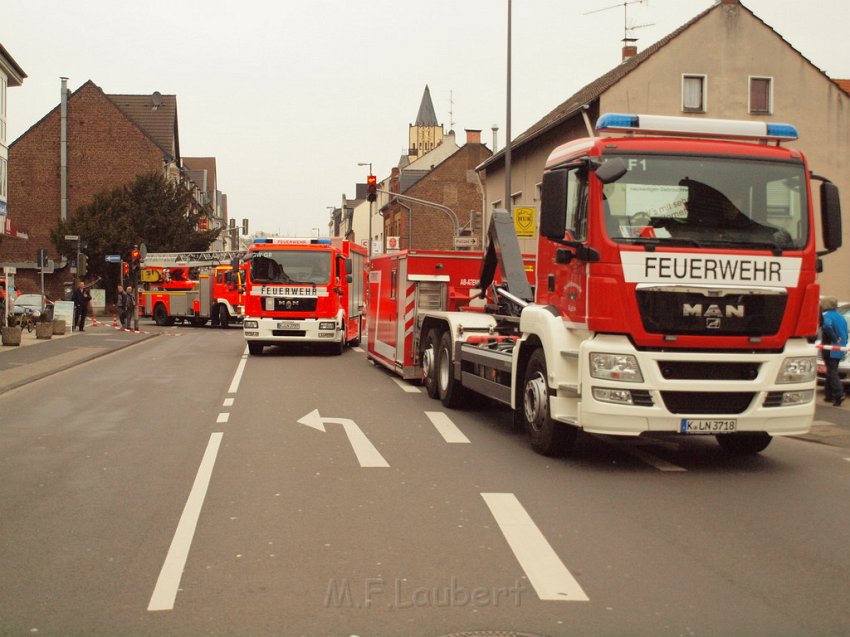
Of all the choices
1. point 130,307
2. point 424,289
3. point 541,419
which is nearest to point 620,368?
point 541,419

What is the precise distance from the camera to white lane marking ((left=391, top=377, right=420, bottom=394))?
14.8 meters

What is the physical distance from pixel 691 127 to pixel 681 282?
1.65 meters

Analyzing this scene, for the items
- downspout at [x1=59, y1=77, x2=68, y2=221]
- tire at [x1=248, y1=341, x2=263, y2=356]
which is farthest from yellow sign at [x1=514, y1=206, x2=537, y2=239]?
downspout at [x1=59, y1=77, x2=68, y2=221]

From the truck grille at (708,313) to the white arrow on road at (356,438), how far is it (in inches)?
104

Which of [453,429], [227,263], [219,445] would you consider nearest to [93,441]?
[219,445]

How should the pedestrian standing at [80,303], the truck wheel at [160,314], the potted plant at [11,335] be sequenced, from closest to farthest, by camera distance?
the potted plant at [11,335], the pedestrian standing at [80,303], the truck wheel at [160,314]

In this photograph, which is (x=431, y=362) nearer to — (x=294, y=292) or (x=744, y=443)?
(x=744, y=443)

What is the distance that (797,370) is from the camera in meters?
8.09

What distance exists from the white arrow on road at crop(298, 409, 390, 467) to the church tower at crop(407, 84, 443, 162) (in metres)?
114

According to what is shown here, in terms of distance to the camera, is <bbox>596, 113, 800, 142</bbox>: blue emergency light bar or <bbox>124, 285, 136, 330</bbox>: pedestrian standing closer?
<bbox>596, 113, 800, 142</bbox>: blue emergency light bar

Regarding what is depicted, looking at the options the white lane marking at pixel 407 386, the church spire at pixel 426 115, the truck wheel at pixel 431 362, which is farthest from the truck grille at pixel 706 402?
the church spire at pixel 426 115

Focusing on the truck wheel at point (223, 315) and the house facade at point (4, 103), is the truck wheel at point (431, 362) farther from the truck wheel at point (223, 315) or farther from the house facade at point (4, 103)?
the truck wheel at point (223, 315)

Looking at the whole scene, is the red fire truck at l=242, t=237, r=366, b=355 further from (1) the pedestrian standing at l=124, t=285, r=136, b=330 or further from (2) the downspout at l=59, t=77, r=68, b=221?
(2) the downspout at l=59, t=77, r=68, b=221

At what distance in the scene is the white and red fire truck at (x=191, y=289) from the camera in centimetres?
A: 4031
